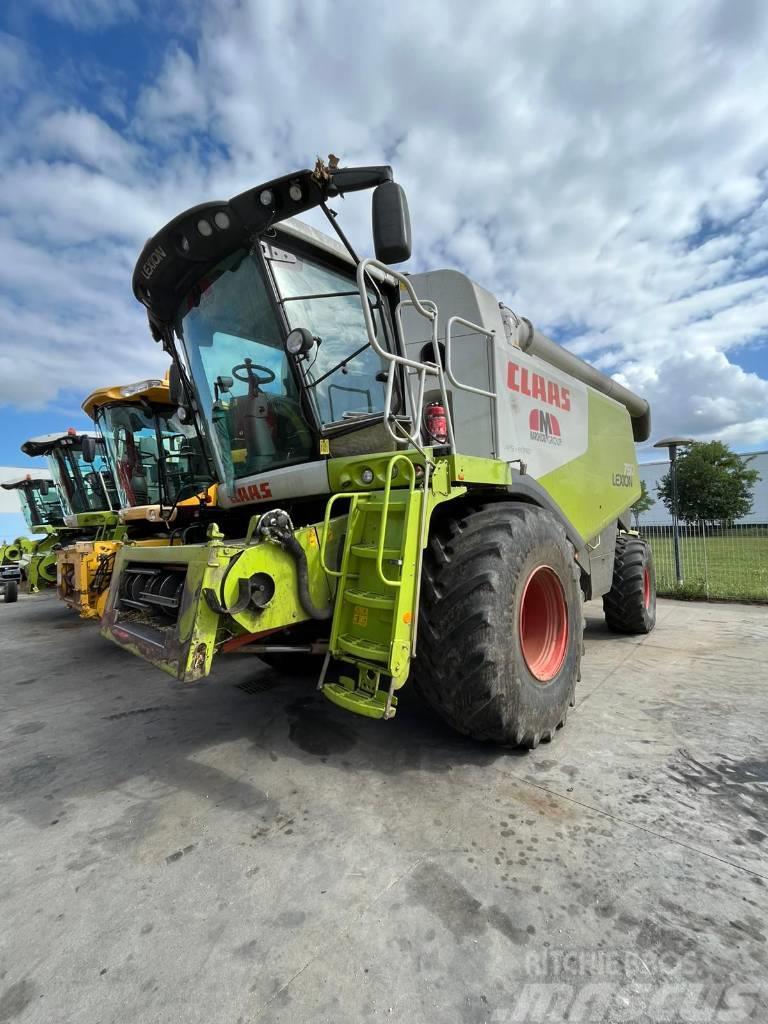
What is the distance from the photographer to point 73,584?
241 inches

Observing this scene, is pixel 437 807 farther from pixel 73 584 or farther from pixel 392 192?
pixel 73 584

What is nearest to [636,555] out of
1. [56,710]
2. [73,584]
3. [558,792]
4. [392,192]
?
[558,792]

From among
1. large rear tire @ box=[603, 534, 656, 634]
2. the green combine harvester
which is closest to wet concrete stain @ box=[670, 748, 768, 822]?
large rear tire @ box=[603, 534, 656, 634]

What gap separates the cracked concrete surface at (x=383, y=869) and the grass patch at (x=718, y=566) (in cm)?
557

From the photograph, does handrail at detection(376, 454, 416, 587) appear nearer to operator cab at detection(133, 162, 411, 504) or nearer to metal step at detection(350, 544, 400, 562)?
metal step at detection(350, 544, 400, 562)

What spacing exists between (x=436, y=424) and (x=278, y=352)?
106cm

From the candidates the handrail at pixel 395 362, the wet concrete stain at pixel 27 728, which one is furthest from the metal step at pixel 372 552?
the wet concrete stain at pixel 27 728

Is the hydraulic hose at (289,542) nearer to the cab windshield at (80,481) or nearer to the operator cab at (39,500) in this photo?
the cab windshield at (80,481)

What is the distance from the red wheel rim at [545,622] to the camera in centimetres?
310

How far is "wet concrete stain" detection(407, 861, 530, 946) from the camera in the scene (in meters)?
1.67

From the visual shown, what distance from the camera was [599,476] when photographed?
502 cm

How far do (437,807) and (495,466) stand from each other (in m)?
1.77

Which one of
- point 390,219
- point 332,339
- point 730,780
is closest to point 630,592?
point 730,780

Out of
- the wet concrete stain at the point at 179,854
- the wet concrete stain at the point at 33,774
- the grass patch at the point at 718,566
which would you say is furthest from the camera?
A: the grass patch at the point at 718,566
